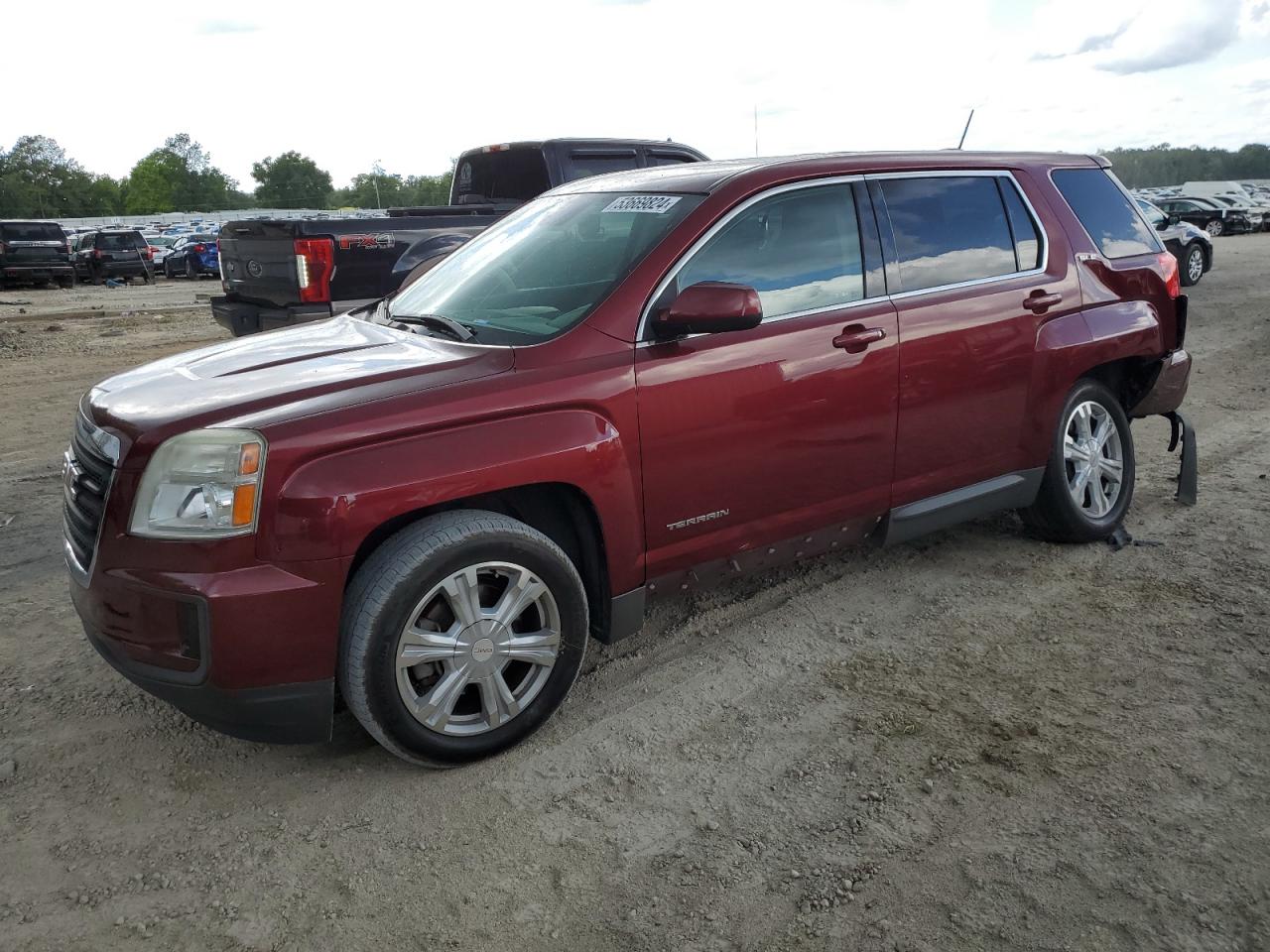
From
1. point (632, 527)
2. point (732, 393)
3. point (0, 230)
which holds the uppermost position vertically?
point (0, 230)

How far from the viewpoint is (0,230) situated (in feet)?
77.8

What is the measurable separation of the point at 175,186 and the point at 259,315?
129192 millimetres

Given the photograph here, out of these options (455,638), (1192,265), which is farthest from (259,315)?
(1192,265)

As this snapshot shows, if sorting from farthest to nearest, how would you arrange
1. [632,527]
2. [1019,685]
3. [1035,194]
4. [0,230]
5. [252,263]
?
[0,230] → [252,263] → [1035,194] → [1019,685] → [632,527]

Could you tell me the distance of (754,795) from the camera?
3014mm

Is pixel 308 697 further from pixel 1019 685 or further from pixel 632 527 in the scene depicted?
pixel 1019 685

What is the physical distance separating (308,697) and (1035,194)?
386cm

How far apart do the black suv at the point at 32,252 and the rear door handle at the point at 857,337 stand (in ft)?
83.9

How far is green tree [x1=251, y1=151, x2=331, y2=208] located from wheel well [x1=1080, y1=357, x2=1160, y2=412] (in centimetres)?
12396

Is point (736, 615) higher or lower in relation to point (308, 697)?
lower

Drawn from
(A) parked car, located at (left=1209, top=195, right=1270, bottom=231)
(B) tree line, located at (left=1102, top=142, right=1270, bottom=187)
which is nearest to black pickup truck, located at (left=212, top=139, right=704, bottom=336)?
Answer: (A) parked car, located at (left=1209, top=195, right=1270, bottom=231)

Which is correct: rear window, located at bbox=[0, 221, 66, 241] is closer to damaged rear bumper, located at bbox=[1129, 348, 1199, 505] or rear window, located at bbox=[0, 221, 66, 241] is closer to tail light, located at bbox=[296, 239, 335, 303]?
tail light, located at bbox=[296, 239, 335, 303]

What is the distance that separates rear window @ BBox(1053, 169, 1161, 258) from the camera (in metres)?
4.86

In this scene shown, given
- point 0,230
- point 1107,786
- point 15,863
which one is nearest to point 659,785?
point 1107,786
